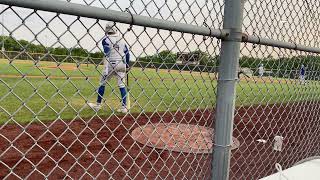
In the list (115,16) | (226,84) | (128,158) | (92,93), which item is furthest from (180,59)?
(128,158)

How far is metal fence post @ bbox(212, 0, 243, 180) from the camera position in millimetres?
2213

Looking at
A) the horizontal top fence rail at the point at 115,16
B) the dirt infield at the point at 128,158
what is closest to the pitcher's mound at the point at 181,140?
the dirt infield at the point at 128,158

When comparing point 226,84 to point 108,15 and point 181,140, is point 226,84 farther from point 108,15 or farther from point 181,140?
point 181,140

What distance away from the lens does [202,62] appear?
8.24 ft

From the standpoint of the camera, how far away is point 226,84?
2.25m

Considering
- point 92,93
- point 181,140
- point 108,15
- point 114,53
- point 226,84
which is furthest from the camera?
point 181,140

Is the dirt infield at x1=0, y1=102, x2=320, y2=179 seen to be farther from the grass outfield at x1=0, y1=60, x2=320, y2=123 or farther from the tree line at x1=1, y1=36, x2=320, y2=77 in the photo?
the tree line at x1=1, y1=36, x2=320, y2=77

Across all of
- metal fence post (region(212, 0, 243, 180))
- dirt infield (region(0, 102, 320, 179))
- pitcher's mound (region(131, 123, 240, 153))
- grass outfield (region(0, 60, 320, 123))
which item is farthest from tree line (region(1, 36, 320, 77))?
pitcher's mound (region(131, 123, 240, 153))

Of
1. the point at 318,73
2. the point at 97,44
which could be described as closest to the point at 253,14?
the point at 97,44

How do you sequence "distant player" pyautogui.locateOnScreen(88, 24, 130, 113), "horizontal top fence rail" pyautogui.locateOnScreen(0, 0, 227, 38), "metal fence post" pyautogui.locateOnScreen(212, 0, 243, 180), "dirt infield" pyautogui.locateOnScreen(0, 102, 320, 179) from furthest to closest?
1. "dirt infield" pyautogui.locateOnScreen(0, 102, 320, 179)
2. "metal fence post" pyautogui.locateOnScreen(212, 0, 243, 180)
3. "distant player" pyautogui.locateOnScreen(88, 24, 130, 113)
4. "horizontal top fence rail" pyautogui.locateOnScreen(0, 0, 227, 38)

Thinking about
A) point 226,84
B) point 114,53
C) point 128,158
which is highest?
point 114,53

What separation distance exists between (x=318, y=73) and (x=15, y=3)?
3.85 m

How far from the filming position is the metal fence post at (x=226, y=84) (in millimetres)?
2213

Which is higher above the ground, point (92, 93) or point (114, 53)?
point (114, 53)
